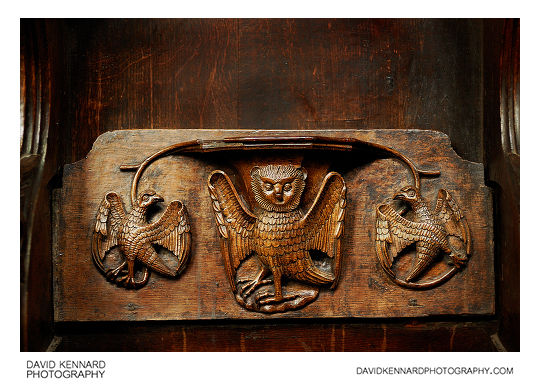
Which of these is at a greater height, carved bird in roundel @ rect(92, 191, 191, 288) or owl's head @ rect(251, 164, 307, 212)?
owl's head @ rect(251, 164, 307, 212)

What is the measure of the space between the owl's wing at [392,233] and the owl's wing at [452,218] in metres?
0.06

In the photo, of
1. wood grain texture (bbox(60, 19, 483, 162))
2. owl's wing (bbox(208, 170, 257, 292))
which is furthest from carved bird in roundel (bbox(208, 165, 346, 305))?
wood grain texture (bbox(60, 19, 483, 162))

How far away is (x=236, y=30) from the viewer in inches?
69.9

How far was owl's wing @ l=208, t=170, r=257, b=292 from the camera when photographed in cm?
163

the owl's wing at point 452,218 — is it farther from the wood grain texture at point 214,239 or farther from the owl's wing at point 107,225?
the owl's wing at point 107,225

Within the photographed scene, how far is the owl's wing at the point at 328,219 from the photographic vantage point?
1625 millimetres

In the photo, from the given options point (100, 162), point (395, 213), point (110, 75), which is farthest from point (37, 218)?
point (395, 213)

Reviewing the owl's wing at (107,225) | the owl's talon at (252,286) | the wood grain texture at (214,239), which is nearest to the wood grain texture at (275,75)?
the wood grain texture at (214,239)

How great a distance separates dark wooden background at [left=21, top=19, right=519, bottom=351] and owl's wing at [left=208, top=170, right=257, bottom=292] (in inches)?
8.3

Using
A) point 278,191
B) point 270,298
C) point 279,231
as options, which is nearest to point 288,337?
point 270,298

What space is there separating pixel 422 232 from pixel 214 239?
579mm

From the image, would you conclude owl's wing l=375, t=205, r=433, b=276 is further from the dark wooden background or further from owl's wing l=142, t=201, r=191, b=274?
owl's wing l=142, t=201, r=191, b=274

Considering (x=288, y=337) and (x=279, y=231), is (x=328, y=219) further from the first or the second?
(x=288, y=337)
